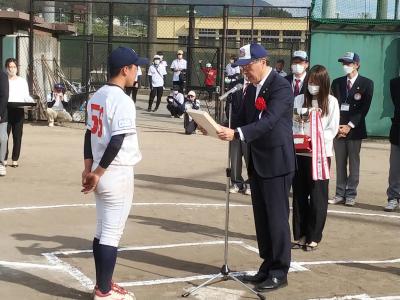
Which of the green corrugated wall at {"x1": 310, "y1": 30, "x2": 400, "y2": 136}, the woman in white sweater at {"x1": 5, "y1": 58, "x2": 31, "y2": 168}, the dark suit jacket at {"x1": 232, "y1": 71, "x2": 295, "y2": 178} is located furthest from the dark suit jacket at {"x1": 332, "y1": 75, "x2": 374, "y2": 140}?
the green corrugated wall at {"x1": 310, "y1": 30, "x2": 400, "y2": 136}

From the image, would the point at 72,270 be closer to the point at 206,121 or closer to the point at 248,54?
the point at 206,121

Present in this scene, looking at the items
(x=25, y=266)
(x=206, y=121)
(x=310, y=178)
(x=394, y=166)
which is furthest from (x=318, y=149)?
(x=25, y=266)

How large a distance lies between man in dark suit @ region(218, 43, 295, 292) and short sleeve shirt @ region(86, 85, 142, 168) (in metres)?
1.11

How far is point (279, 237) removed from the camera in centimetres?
592

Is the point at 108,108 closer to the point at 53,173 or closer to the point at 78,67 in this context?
the point at 53,173

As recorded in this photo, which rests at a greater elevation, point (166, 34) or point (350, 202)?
point (166, 34)

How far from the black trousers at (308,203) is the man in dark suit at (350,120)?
7.11 feet

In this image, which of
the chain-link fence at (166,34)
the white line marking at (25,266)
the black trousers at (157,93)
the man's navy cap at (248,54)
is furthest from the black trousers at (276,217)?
the black trousers at (157,93)

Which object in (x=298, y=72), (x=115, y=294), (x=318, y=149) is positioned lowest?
(x=115, y=294)

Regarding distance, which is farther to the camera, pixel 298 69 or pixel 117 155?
pixel 298 69

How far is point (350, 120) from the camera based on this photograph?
955 cm

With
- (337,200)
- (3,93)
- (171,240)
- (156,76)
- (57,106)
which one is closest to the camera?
(171,240)

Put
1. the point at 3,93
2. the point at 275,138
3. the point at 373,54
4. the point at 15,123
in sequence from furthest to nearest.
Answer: the point at 373,54 → the point at 15,123 → the point at 3,93 → the point at 275,138

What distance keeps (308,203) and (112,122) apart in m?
3.11
